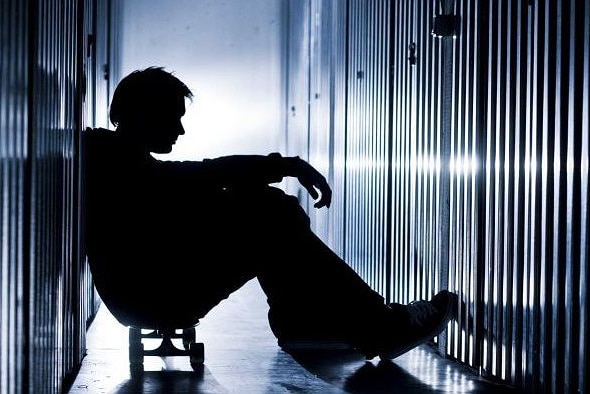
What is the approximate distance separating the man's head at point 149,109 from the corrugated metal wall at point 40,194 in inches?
6.3

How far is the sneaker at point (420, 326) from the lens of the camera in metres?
3.23

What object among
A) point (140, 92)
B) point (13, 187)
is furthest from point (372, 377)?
point (13, 187)

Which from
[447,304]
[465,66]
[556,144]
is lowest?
[447,304]

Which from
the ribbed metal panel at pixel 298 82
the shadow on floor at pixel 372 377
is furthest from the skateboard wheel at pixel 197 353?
the ribbed metal panel at pixel 298 82

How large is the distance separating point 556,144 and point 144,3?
7913 millimetres

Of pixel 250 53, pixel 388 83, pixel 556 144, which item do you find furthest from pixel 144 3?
pixel 556 144

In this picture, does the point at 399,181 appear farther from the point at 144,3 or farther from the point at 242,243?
the point at 144,3

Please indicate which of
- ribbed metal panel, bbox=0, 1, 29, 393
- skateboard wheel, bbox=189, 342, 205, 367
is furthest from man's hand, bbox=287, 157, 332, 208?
ribbed metal panel, bbox=0, 1, 29, 393

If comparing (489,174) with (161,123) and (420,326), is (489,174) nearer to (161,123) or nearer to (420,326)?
(420,326)

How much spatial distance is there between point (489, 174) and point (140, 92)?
47.9 inches

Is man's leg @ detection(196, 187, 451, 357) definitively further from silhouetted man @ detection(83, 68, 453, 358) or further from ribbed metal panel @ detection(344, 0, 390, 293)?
ribbed metal panel @ detection(344, 0, 390, 293)

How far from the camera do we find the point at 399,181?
173 inches

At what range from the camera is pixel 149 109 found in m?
3.32

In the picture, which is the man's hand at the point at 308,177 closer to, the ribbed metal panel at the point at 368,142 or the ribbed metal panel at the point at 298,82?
the ribbed metal panel at the point at 368,142
